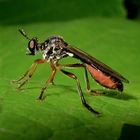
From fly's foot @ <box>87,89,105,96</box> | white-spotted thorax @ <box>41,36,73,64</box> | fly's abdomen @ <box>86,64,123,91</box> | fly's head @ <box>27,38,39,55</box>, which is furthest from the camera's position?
fly's head @ <box>27,38,39,55</box>

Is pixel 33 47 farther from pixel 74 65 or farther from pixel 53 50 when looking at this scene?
pixel 74 65

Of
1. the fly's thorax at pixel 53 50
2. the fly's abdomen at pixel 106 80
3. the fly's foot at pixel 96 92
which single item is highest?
the fly's thorax at pixel 53 50

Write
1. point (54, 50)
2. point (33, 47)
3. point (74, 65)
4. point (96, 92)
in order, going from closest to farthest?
point (96, 92)
point (74, 65)
point (54, 50)
point (33, 47)

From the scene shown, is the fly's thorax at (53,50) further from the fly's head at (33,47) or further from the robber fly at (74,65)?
the fly's head at (33,47)

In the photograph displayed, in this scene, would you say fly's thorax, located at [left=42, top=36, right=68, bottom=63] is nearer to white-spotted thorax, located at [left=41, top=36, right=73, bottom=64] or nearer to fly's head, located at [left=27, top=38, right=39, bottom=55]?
white-spotted thorax, located at [left=41, top=36, right=73, bottom=64]

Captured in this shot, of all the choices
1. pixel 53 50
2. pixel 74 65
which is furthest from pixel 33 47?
pixel 74 65

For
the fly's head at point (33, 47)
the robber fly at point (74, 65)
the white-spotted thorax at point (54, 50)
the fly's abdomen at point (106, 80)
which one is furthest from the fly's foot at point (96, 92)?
the fly's head at point (33, 47)

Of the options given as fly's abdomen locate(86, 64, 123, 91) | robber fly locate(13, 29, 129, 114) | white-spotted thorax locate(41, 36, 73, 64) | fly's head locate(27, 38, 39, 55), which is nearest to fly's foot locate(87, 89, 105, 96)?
robber fly locate(13, 29, 129, 114)

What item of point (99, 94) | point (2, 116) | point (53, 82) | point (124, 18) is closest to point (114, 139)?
point (2, 116)

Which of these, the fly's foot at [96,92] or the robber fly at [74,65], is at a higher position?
the robber fly at [74,65]

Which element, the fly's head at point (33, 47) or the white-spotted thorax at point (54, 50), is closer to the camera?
the white-spotted thorax at point (54, 50)

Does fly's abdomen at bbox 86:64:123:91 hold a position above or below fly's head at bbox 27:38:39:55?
below

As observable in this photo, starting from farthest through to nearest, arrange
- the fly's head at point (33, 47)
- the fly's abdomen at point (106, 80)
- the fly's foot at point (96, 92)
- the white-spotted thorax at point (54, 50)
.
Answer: the fly's head at point (33, 47)
the white-spotted thorax at point (54, 50)
the fly's abdomen at point (106, 80)
the fly's foot at point (96, 92)
